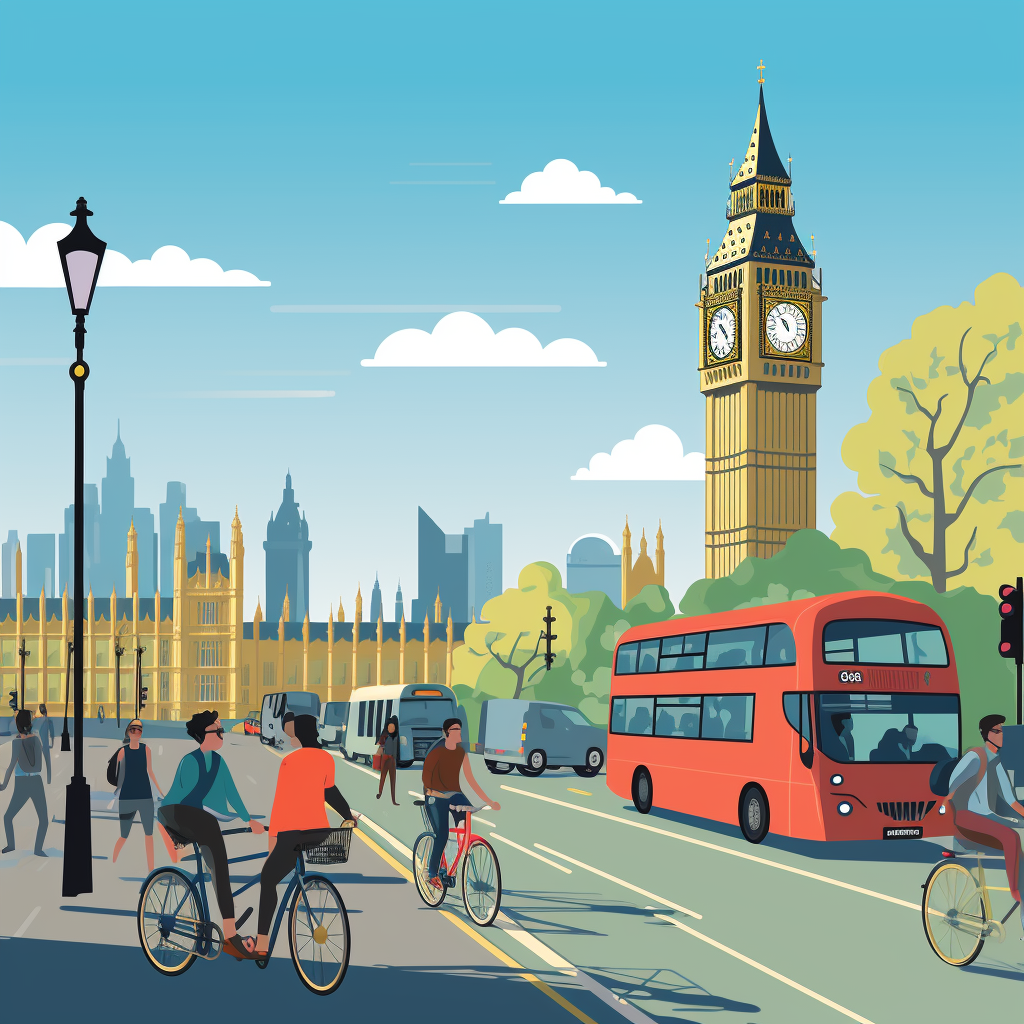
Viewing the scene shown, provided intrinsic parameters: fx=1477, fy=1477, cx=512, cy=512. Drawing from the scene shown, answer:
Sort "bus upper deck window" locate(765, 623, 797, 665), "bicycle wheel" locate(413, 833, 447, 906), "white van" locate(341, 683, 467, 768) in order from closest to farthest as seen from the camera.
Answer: "bicycle wheel" locate(413, 833, 447, 906), "bus upper deck window" locate(765, 623, 797, 665), "white van" locate(341, 683, 467, 768)

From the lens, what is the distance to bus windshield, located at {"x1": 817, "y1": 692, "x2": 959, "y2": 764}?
60.0 feet

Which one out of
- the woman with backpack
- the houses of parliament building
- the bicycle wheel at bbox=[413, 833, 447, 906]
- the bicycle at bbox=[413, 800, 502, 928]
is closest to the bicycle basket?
the bicycle at bbox=[413, 800, 502, 928]

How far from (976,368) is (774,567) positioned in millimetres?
10069

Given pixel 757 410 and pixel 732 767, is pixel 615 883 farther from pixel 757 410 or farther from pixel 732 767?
pixel 757 410

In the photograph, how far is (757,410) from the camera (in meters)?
108

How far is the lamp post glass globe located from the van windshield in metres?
26.2

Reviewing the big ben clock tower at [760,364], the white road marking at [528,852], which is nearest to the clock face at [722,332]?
the big ben clock tower at [760,364]

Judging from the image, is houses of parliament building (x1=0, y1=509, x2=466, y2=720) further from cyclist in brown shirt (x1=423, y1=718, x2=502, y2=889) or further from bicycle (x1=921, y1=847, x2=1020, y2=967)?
bicycle (x1=921, y1=847, x2=1020, y2=967)

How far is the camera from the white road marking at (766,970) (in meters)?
8.97

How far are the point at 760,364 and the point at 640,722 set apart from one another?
8431 centimetres

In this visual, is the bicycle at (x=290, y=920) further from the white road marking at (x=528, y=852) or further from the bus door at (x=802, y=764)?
the bus door at (x=802, y=764)

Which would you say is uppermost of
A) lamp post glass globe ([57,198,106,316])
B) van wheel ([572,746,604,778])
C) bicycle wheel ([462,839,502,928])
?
lamp post glass globe ([57,198,106,316])

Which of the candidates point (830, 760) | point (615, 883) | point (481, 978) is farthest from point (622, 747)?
point (481, 978)

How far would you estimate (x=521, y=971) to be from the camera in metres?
10.0
